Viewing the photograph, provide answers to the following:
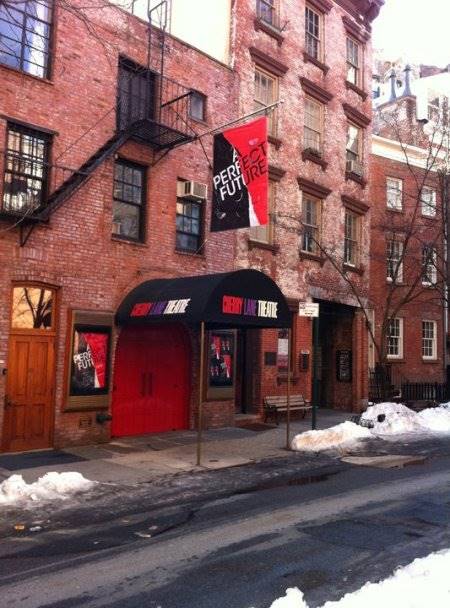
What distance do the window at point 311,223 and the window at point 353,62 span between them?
5.56 metres

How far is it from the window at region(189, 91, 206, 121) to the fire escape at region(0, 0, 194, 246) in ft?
1.10

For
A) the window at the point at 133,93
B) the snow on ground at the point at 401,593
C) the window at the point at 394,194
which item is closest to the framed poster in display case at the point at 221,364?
the window at the point at 133,93

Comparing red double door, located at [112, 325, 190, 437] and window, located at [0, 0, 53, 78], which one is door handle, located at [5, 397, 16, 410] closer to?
red double door, located at [112, 325, 190, 437]

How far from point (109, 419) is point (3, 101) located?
658 centimetres

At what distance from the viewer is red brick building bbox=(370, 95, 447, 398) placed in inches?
949

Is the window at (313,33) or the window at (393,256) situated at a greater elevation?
the window at (313,33)

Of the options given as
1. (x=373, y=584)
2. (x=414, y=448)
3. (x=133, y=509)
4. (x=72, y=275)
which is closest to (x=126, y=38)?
(x=72, y=275)

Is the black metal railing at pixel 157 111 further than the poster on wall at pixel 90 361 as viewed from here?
Yes

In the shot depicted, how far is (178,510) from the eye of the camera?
307 inches

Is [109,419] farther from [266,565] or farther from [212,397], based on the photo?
[266,565]

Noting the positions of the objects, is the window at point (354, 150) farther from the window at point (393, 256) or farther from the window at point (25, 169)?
the window at point (25, 169)

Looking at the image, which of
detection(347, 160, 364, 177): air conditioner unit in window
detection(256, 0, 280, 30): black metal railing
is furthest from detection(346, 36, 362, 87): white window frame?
detection(256, 0, 280, 30): black metal railing

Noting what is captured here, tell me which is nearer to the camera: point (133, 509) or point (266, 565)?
point (266, 565)

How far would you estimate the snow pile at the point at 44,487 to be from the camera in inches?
318
